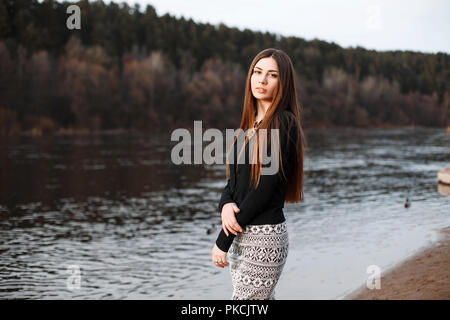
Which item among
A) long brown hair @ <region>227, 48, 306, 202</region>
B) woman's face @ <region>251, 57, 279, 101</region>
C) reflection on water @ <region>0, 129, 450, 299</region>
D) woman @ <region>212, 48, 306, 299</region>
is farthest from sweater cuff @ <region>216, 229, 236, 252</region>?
reflection on water @ <region>0, 129, 450, 299</region>

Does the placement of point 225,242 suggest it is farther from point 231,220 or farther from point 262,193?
point 262,193

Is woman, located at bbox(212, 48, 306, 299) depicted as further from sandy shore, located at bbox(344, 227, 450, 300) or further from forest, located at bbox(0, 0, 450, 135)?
forest, located at bbox(0, 0, 450, 135)

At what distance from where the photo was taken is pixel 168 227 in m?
16.9

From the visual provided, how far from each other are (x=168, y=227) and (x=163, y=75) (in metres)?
84.5

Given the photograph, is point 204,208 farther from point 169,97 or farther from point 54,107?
point 169,97

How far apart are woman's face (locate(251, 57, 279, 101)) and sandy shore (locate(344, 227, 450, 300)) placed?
5.46 metres

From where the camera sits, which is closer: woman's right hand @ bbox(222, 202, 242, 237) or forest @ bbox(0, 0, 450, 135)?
woman's right hand @ bbox(222, 202, 242, 237)

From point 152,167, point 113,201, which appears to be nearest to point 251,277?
point 113,201

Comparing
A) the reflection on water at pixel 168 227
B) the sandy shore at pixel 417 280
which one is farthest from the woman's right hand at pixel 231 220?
the reflection on water at pixel 168 227

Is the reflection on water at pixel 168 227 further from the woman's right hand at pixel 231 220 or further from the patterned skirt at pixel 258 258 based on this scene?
the woman's right hand at pixel 231 220

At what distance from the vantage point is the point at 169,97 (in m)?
94.7

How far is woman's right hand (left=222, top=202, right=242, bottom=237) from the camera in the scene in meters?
2.79
